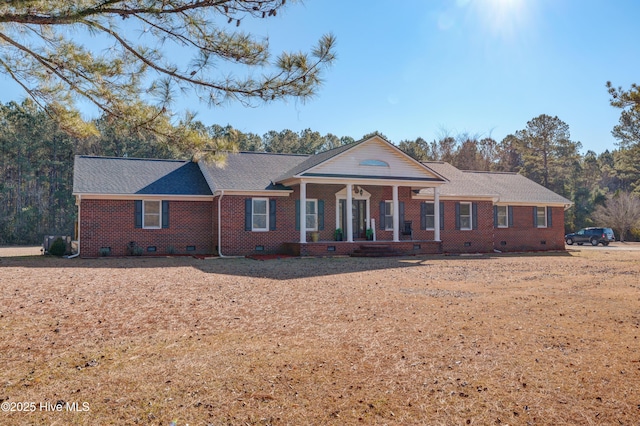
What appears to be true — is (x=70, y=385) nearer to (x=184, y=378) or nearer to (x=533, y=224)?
(x=184, y=378)

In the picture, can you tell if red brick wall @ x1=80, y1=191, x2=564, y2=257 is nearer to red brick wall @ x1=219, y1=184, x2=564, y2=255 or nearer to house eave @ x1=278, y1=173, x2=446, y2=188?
red brick wall @ x1=219, y1=184, x2=564, y2=255

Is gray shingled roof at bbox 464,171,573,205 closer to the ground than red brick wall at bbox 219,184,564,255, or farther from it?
farther from it

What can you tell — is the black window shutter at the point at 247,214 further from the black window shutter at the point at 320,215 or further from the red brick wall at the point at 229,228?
the black window shutter at the point at 320,215

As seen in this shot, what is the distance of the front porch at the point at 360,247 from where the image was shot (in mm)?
19531

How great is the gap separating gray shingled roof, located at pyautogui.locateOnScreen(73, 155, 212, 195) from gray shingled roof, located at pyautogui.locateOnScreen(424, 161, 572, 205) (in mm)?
11989

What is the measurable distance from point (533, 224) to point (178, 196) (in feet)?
60.6

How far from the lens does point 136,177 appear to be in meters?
20.8

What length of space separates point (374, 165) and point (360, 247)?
144 inches

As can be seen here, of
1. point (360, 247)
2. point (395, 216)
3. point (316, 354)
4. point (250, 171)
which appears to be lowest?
point (316, 354)

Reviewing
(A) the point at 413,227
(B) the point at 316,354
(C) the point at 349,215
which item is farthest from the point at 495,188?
(B) the point at 316,354

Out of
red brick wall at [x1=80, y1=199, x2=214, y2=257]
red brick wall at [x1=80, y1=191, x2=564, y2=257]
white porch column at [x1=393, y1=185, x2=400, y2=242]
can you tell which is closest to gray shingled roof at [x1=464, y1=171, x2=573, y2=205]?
red brick wall at [x1=80, y1=191, x2=564, y2=257]

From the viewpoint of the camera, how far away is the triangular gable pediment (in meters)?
20.4

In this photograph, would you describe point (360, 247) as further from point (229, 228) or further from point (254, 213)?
point (229, 228)

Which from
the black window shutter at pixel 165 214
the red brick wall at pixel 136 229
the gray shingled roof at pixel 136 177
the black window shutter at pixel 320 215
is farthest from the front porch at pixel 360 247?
the black window shutter at pixel 165 214
